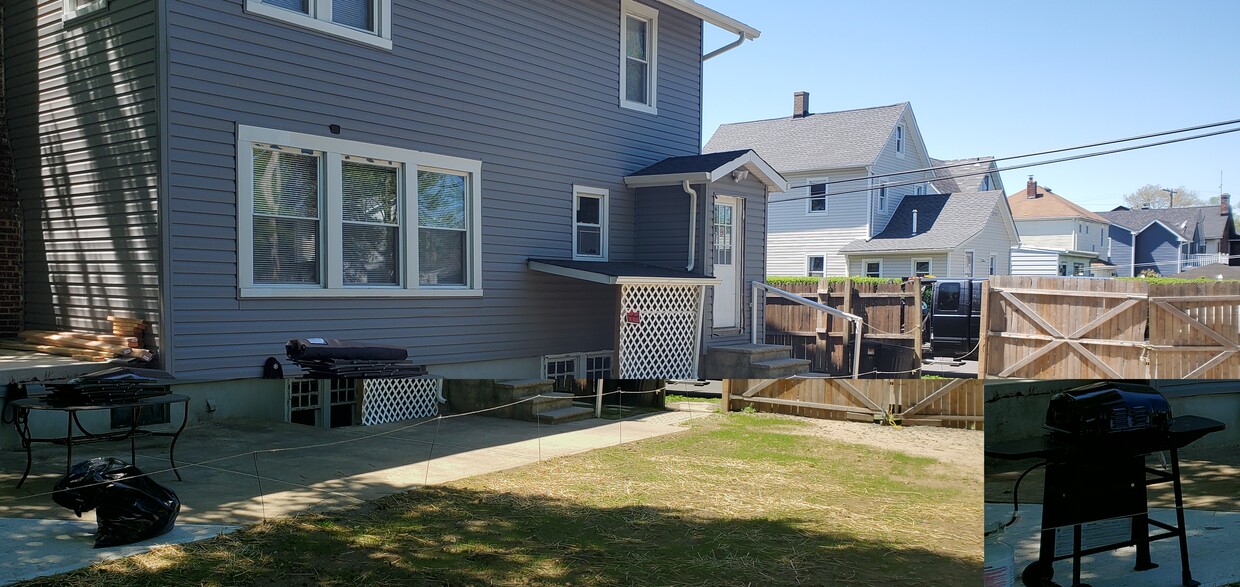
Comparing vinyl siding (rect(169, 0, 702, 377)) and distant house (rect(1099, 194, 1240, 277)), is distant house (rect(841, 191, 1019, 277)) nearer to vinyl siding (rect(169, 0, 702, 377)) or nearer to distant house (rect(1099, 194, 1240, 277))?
distant house (rect(1099, 194, 1240, 277))

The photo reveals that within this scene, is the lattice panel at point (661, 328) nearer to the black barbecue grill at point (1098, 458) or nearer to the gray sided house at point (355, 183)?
the gray sided house at point (355, 183)

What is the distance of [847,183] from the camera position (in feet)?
30.3

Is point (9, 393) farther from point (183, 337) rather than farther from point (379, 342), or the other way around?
point (379, 342)

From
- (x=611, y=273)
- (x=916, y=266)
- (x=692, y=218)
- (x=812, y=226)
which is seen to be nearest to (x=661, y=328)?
(x=611, y=273)

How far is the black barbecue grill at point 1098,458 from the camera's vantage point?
86.0 inches

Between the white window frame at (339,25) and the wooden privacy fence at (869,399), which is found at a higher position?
the white window frame at (339,25)

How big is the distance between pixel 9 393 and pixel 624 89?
8.43 meters

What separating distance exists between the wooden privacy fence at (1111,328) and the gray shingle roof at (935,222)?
0.58 metres

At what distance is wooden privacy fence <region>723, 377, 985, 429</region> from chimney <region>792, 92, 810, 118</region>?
5.78 metres

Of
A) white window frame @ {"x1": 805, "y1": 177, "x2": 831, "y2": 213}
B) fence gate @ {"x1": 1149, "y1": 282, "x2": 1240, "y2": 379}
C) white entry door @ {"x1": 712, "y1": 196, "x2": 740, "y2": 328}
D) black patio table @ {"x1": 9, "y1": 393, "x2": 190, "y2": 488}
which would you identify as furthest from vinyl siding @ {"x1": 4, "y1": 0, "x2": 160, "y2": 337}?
white window frame @ {"x1": 805, "y1": 177, "x2": 831, "y2": 213}

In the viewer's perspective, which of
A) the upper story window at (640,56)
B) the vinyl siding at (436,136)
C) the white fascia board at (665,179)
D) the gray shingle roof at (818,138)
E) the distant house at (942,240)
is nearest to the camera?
the vinyl siding at (436,136)

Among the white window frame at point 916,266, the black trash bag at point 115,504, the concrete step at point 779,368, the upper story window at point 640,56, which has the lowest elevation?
the concrete step at point 779,368

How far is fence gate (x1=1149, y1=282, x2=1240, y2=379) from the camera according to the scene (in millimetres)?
4914

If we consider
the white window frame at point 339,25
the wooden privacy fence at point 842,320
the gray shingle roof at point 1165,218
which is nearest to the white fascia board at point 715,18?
the wooden privacy fence at point 842,320
